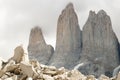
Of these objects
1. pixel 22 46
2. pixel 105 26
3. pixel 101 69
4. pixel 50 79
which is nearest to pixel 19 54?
pixel 22 46

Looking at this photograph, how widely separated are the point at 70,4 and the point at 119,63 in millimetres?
26896

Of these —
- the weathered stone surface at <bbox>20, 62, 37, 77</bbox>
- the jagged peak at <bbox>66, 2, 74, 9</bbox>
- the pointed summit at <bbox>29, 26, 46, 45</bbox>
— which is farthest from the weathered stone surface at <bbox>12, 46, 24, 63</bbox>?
the jagged peak at <bbox>66, 2, 74, 9</bbox>

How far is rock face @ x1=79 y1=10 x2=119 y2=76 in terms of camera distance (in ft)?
416

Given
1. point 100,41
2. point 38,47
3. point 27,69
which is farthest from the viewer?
point 38,47

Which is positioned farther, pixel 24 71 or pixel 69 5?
pixel 69 5

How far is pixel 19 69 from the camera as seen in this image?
1480 centimetres

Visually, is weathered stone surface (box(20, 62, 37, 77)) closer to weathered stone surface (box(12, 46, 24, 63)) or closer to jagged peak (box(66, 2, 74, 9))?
weathered stone surface (box(12, 46, 24, 63))

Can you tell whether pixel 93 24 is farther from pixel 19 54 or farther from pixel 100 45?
pixel 19 54

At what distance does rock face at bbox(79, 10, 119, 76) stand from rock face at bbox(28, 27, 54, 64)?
10.8 m

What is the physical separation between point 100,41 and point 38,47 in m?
18.9

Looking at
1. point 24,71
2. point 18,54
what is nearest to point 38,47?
point 18,54

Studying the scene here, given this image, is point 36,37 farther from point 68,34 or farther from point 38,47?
point 68,34

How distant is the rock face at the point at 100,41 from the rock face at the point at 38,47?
1076cm

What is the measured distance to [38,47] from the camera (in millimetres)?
138500
